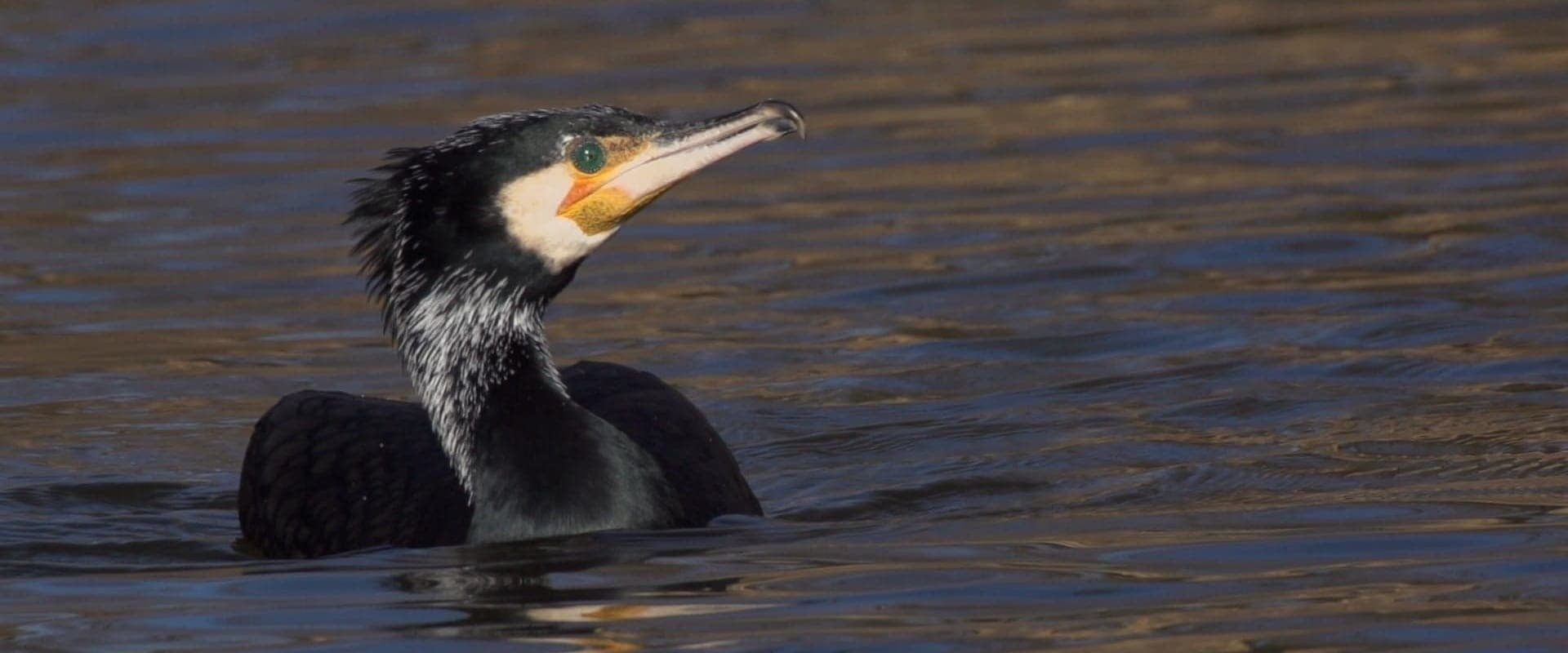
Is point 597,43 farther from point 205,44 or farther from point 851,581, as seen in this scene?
point 851,581

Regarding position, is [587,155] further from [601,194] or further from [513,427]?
[513,427]

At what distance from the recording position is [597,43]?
57.9ft

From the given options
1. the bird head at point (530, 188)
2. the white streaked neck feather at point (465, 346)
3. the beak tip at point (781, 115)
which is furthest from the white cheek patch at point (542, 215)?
the beak tip at point (781, 115)

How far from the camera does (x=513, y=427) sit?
24.2 feet

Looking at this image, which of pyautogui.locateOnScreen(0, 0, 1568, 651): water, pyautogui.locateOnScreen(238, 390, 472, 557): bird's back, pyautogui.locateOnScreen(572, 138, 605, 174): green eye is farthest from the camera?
pyautogui.locateOnScreen(238, 390, 472, 557): bird's back

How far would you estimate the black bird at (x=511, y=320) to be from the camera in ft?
23.9

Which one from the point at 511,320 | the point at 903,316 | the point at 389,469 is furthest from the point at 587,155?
the point at 903,316

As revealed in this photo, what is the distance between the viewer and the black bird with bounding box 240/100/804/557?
7285mm

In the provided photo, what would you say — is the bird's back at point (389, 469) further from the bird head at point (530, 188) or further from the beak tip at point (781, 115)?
the beak tip at point (781, 115)

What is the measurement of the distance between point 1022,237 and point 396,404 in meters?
4.17

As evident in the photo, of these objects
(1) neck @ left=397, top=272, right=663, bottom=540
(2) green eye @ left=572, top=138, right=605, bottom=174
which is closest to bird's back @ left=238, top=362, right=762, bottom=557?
(1) neck @ left=397, top=272, right=663, bottom=540

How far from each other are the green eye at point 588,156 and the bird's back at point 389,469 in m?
0.84

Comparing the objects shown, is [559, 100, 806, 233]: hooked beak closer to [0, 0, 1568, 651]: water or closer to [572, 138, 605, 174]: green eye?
[572, 138, 605, 174]: green eye

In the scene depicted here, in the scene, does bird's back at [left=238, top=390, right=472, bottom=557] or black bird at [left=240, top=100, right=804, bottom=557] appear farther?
bird's back at [left=238, top=390, right=472, bottom=557]
